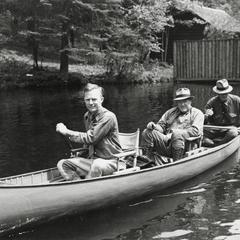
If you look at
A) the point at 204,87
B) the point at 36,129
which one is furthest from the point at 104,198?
the point at 204,87

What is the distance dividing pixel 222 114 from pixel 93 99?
482 cm

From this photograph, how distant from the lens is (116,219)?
7.73m

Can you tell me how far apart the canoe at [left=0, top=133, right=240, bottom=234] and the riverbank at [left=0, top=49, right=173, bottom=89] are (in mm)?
19334

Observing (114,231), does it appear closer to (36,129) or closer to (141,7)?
(36,129)

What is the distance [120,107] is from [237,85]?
31.2 ft

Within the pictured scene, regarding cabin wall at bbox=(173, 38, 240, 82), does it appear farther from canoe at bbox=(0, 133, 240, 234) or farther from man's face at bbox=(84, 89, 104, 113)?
man's face at bbox=(84, 89, 104, 113)

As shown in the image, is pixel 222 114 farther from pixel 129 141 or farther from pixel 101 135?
pixel 101 135

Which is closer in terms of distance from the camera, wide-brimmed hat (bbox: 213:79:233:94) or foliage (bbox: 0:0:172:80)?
A: wide-brimmed hat (bbox: 213:79:233:94)

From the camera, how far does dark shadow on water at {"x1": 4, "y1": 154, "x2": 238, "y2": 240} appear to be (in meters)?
7.14

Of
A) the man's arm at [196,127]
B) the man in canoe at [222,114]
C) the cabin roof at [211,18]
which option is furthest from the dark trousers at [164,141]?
the cabin roof at [211,18]

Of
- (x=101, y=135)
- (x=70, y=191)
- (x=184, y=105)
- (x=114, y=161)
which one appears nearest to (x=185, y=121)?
(x=184, y=105)

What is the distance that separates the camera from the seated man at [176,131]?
924 centimetres

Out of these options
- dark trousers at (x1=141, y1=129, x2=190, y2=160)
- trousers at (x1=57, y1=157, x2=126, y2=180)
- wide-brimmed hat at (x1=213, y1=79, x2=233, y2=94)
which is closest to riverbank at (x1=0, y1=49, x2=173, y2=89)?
wide-brimmed hat at (x1=213, y1=79, x2=233, y2=94)

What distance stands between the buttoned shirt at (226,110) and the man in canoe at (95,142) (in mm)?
4103
